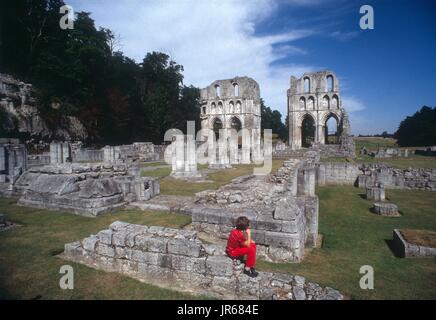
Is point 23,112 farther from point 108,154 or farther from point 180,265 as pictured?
→ point 180,265

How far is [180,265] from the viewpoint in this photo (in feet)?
14.9

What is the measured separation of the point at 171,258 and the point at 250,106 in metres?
41.2

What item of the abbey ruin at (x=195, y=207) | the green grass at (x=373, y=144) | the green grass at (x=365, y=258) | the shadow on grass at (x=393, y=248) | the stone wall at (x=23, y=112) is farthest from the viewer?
the green grass at (x=373, y=144)

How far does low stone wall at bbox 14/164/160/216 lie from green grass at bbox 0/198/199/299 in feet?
1.80

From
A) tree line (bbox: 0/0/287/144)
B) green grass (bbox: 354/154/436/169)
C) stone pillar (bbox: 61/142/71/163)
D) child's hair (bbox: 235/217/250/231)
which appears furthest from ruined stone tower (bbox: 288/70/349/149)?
child's hair (bbox: 235/217/250/231)

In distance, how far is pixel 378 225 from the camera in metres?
9.01

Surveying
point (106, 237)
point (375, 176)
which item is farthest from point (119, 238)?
point (375, 176)

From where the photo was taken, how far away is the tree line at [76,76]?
30.6 meters

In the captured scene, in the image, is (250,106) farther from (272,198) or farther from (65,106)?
(272,198)

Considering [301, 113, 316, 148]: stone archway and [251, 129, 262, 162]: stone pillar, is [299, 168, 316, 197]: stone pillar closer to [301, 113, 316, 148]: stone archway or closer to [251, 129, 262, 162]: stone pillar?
[251, 129, 262, 162]: stone pillar

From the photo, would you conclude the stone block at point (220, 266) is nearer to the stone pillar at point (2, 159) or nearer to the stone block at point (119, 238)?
the stone block at point (119, 238)

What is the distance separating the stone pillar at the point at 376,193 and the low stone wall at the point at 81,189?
398 inches

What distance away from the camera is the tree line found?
30562 mm

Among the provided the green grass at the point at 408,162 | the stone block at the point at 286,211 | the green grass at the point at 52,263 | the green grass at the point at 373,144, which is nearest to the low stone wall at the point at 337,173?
the green grass at the point at 408,162
